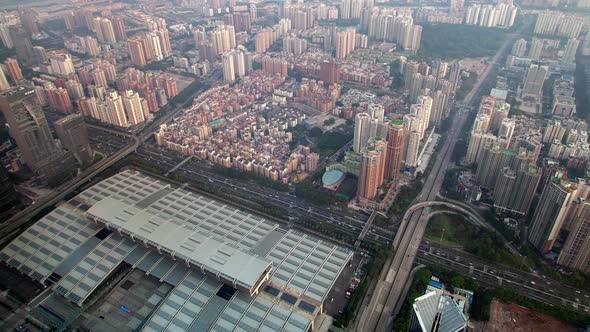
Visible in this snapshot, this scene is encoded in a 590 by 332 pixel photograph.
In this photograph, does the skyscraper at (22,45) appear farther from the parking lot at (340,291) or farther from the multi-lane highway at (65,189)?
the parking lot at (340,291)

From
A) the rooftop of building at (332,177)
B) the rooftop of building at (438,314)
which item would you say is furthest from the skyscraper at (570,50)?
the rooftop of building at (438,314)

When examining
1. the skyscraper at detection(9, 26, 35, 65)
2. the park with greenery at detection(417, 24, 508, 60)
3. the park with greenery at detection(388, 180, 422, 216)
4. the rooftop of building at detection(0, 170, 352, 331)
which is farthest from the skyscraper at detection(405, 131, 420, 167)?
the skyscraper at detection(9, 26, 35, 65)

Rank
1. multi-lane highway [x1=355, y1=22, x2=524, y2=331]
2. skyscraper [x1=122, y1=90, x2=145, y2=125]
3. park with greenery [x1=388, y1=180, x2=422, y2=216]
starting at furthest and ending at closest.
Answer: skyscraper [x1=122, y1=90, x2=145, y2=125] → park with greenery [x1=388, y1=180, x2=422, y2=216] → multi-lane highway [x1=355, y1=22, x2=524, y2=331]

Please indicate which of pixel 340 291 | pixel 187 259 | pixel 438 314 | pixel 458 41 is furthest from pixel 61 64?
Result: pixel 458 41

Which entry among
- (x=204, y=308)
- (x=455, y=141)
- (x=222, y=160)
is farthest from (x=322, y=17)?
(x=204, y=308)

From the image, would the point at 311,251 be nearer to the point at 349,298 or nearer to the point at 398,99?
the point at 349,298

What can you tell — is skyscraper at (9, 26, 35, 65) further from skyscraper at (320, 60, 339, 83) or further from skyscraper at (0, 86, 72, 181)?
skyscraper at (320, 60, 339, 83)
